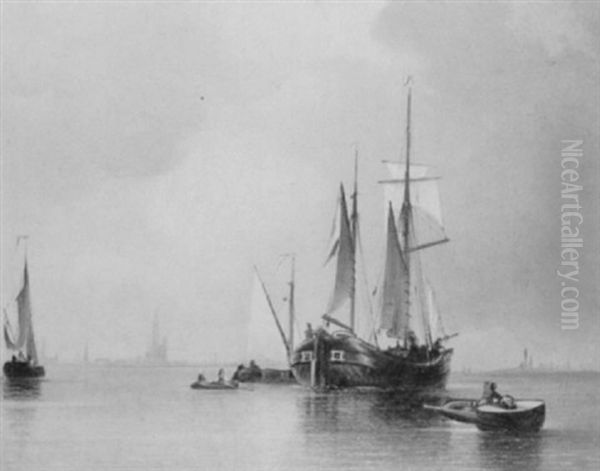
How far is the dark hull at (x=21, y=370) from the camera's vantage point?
9852 millimetres

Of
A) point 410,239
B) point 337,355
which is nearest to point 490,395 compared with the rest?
point 410,239

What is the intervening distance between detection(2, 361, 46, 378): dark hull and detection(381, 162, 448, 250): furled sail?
3.43 meters

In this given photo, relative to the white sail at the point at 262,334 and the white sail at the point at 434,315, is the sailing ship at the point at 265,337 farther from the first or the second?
the white sail at the point at 434,315

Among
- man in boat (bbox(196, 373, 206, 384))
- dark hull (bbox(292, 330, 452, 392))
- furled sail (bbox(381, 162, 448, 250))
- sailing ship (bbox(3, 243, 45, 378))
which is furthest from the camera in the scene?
man in boat (bbox(196, 373, 206, 384))

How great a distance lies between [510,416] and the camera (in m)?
9.64

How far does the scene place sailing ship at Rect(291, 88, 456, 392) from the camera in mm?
9812

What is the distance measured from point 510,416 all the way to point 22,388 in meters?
4.48

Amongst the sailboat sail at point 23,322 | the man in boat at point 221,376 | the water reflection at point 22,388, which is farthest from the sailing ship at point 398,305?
the water reflection at point 22,388

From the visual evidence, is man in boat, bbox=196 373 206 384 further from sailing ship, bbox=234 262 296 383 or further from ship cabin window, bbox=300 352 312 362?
ship cabin window, bbox=300 352 312 362

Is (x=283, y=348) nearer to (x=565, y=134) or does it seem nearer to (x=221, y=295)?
(x=221, y=295)

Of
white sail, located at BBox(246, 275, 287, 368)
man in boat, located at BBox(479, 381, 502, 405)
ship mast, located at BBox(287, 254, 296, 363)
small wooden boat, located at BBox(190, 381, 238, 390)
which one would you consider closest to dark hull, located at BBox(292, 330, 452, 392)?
ship mast, located at BBox(287, 254, 296, 363)

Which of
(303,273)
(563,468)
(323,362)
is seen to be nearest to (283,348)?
(323,362)

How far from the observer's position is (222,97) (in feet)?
30.8

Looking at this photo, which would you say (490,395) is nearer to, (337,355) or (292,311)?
(292,311)
